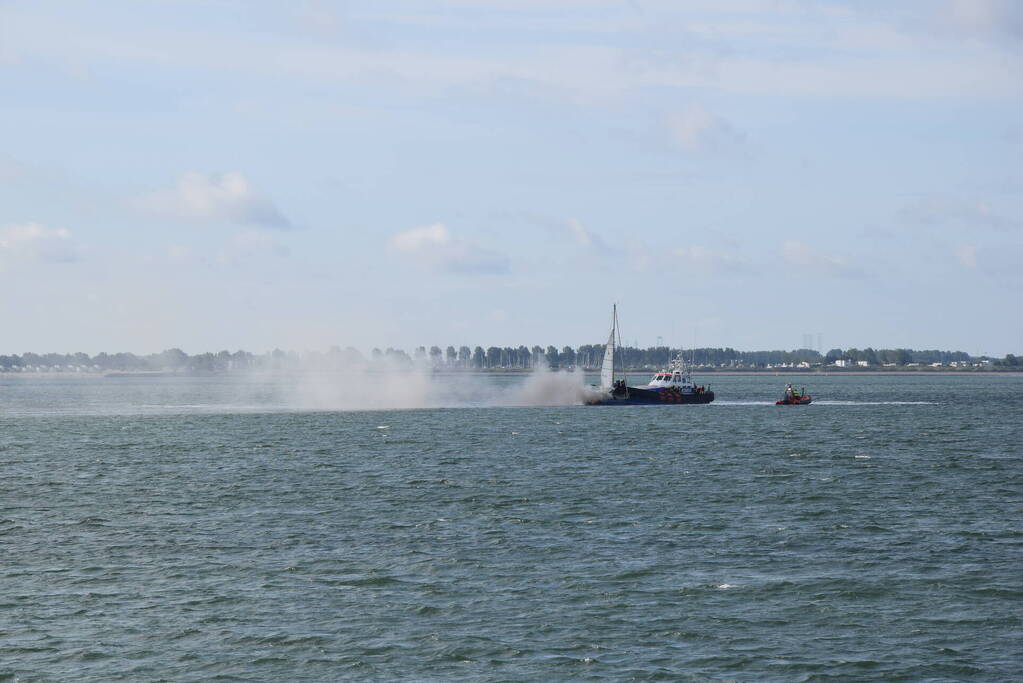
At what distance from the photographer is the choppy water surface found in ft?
95.9

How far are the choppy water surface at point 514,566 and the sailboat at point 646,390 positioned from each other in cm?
7278

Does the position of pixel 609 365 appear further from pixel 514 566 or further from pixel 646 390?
pixel 514 566

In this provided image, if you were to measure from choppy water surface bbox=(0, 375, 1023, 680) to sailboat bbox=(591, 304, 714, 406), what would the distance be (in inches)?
2865

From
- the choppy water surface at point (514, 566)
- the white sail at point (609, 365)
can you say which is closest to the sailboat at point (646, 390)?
the white sail at point (609, 365)

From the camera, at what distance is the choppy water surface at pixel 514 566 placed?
29219 millimetres

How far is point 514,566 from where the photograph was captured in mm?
40312

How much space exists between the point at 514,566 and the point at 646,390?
12191 cm

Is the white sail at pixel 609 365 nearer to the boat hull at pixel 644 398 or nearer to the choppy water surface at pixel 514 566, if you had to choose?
the boat hull at pixel 644 398

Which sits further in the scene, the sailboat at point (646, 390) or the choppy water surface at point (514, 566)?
the sailboat at point (646, 390)

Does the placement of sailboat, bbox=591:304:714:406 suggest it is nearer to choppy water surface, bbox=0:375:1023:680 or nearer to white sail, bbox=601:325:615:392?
white sail, bbox=601:325:615:392

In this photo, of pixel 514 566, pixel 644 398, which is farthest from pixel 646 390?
pixel 514 566

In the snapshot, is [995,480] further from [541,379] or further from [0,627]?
[541,379]

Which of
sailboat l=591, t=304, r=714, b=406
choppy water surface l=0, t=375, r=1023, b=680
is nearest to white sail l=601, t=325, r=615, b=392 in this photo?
sailboat l=591, t=304, r=714, b=406

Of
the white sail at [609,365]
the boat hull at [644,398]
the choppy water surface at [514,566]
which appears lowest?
the choppy water surface at [514,566]
